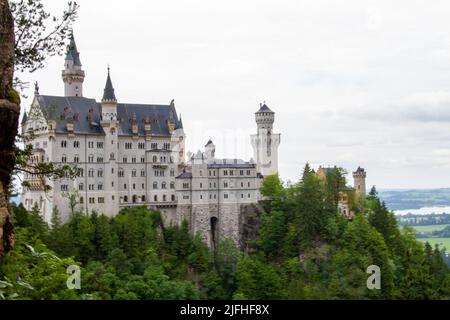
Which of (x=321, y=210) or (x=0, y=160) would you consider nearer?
(x=0, y=160)

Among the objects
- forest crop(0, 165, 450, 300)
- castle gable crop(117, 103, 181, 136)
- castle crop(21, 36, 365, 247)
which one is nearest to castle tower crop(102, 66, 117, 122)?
castle crop(21, 36, 365, 247)

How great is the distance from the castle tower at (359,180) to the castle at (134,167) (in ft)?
101

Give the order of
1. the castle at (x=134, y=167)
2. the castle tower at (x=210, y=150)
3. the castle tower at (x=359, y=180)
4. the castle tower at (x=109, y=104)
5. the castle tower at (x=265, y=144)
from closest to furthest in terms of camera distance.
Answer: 1. the castle at (x=134, y=167)
2. the castle tower at (x=109, y=104)
3. the castle tower at (x=210, y=150)
4. the castle tower at (x=265, y=144)
5. the castle tower at (x=359, y=180)

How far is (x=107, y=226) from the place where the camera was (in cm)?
8556

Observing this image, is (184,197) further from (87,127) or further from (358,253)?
(358,253)

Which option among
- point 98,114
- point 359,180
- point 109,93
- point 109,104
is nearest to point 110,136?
point 98,114

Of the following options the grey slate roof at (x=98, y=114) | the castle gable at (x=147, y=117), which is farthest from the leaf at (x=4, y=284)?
the castle gable at (x=147, y=117)

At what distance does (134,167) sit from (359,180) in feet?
154

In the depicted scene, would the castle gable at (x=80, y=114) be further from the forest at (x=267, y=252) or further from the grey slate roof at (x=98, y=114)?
the forest at (x=267, y=252)

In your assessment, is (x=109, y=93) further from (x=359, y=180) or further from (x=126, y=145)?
(x=359, y=180)

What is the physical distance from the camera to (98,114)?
316 feet

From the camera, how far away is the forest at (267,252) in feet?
250
